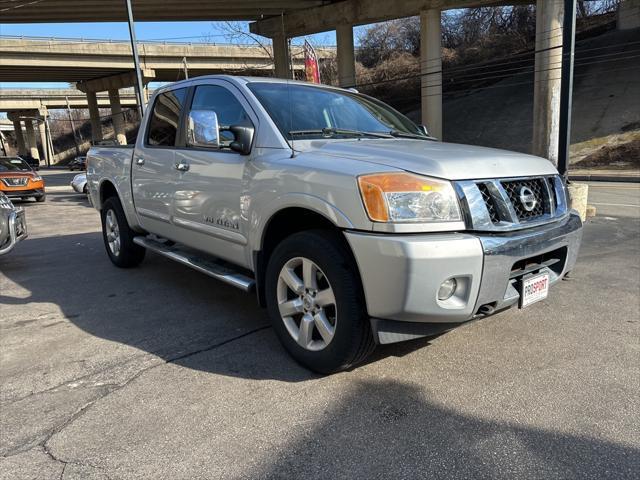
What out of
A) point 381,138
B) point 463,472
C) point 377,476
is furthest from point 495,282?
point 381,138

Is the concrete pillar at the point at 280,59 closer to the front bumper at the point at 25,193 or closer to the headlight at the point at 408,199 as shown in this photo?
the front bumper at the point at 25,193

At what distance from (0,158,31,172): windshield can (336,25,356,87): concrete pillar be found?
15.8m

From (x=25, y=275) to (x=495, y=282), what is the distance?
19.1 feet

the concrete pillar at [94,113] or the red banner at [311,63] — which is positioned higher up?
the concrete pillar at [94,113]

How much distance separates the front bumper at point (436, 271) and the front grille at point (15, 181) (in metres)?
15.8

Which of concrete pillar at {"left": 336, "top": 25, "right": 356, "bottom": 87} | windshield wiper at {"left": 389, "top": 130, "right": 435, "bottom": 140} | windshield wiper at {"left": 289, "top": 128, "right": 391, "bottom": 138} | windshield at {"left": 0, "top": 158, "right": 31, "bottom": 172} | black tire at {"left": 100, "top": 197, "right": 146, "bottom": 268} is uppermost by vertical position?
concrete pillar at {"left": 336, "top": 25, "right": 356, "bottom": 87}

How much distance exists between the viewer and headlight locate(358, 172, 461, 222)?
106 inches

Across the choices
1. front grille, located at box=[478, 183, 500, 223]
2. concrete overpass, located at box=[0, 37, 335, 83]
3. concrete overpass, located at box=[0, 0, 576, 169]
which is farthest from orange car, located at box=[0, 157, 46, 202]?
concrete overpass, located at box=[0, 37, 335, 83]

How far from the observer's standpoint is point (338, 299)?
292 cm

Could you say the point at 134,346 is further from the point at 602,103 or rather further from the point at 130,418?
the point at 602,103

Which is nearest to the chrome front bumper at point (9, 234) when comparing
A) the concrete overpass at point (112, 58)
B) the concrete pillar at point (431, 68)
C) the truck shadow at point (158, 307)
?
the truck shadow at point (158, 307)

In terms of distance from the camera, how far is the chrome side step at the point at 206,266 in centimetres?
373

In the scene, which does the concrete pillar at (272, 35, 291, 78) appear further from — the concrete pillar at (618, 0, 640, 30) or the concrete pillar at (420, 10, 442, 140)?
the concrete pillar at (618, 0, 640, 30)

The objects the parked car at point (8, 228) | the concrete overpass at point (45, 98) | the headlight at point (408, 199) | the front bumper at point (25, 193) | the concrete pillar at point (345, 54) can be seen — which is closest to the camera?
the headlight at point (408, 199)
